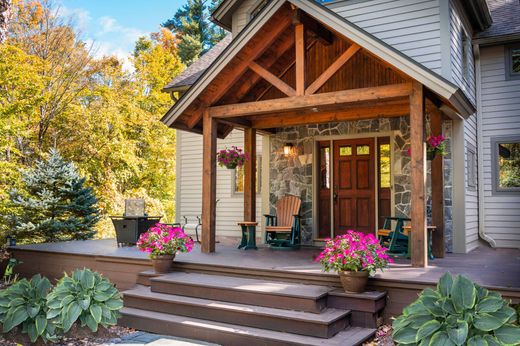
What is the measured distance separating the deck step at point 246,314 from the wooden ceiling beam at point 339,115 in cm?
360

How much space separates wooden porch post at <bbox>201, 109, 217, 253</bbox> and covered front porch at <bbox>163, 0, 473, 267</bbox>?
15 mm

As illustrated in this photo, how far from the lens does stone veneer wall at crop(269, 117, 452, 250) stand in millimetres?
7691

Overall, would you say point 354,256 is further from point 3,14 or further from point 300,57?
point 3,14

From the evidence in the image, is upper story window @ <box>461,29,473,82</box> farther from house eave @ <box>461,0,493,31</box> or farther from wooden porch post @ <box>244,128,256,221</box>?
wooden porch post @ <box>244,128,256,221</box>

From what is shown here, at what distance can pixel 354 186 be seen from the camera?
325 inches

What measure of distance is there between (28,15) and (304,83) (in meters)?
10.4

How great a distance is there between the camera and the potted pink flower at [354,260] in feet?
14.9

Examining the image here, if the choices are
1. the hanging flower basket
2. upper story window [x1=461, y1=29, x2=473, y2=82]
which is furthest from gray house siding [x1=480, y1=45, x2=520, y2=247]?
the hanging flower basket

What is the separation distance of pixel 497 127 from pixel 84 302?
742 centimetres

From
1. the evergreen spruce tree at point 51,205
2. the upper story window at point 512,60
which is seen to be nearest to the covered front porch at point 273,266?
the evergreen spruce tree at point 51,205

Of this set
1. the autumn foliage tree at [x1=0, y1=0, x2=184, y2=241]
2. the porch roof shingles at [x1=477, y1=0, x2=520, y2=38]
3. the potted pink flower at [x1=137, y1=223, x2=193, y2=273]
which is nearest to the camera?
the potted pink flower at [x1=137, y1=223, x2=193, y2=273]

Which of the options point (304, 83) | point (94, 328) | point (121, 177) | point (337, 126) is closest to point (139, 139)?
point (121, 177)

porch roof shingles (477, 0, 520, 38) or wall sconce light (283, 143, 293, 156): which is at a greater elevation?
porch roof shingles (477, 0, 520, 38)

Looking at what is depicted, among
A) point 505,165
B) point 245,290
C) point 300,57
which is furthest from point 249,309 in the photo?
point 505,165
